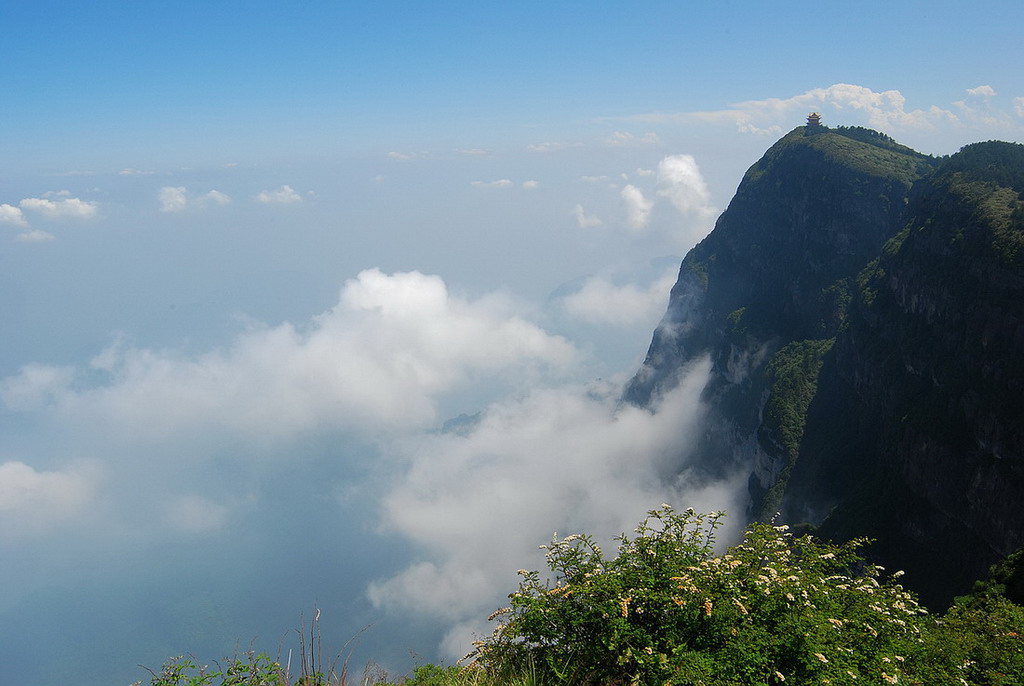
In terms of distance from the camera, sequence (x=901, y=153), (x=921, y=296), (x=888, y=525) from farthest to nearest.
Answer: (x=901, y=153) → (x=921, y=296) → (x=888, y=525)

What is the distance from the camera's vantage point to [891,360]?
119 metres

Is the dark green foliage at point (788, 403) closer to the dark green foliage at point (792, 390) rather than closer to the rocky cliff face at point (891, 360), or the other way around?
the dark green foliage at point (792, 390)

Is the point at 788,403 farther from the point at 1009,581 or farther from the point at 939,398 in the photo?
the point at 1009,581

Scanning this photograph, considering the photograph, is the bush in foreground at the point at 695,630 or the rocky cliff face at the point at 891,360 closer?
the bush in foreground at the point at 695,630

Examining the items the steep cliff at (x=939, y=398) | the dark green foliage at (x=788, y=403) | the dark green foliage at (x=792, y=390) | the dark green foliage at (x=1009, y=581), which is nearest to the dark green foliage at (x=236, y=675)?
the dark green foliage at (x=1009, y=581)

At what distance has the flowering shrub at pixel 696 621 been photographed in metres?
12.3

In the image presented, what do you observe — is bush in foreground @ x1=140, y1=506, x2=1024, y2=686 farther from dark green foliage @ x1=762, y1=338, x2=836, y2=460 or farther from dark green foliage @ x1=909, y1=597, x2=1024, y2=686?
dark green foliage @ x1=762, y1=338, x2=836, y2=460

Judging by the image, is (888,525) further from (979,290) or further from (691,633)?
(691,633)

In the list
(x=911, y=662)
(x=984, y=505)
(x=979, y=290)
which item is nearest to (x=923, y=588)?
(x=984, y=505)

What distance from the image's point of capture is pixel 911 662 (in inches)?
568

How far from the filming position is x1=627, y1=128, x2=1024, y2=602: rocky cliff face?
282 feet

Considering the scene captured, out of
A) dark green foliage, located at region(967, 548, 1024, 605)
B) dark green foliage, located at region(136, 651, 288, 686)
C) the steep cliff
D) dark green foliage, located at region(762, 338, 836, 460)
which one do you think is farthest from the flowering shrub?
dark green foliage, located at region(762, 338, 836, 460)

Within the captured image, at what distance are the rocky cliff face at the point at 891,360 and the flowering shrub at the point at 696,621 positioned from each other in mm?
84991

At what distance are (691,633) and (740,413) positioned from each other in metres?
185
